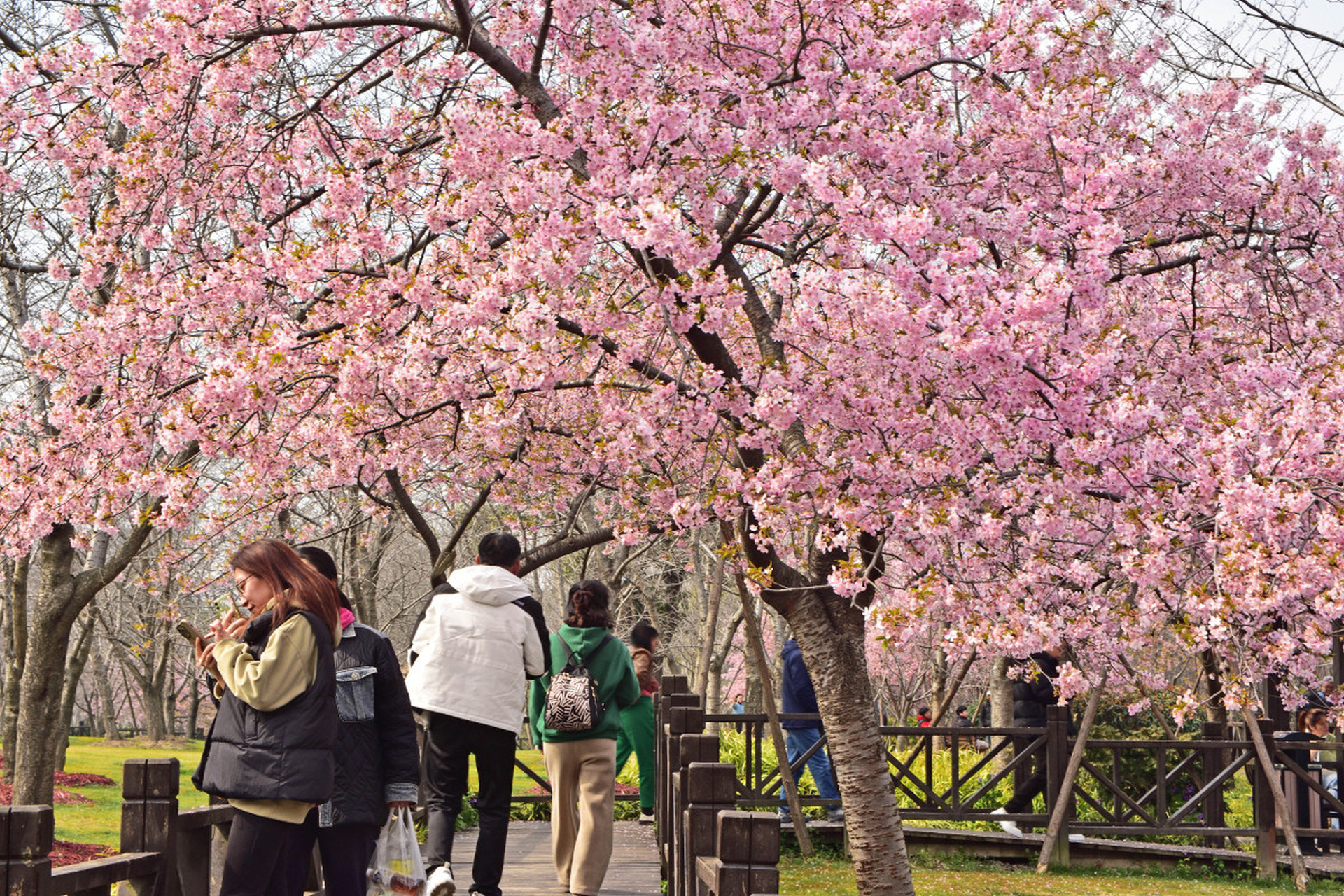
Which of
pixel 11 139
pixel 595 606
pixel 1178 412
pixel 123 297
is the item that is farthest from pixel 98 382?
pixel 1178 412

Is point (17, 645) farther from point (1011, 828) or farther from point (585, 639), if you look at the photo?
point (1011, 828)

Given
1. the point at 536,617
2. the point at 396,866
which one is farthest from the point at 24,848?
the point at 536,617

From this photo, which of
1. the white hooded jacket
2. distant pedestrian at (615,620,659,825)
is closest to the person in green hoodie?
the white hooded jacket

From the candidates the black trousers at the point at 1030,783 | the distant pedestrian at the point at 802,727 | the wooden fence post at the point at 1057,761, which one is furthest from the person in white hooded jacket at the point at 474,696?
the black trousers at the point at 1030,783

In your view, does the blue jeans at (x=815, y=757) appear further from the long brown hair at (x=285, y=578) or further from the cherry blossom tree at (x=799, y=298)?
the long brown hair at (x=285, y=578)

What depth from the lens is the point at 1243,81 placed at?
9453mm

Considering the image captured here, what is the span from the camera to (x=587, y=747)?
7035 millimetres

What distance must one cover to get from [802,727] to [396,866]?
7.14m

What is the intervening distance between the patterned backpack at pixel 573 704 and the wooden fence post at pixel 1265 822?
7.21m

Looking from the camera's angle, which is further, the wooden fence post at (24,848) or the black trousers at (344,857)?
the black trousers at (344,857)

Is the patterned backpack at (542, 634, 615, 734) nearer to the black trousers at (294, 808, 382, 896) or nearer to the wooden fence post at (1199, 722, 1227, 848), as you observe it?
the black trousers at (294, 808, 382, 896)

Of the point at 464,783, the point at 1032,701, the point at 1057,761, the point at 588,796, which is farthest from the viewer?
the point at 1032,701

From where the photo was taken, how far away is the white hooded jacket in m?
6.01

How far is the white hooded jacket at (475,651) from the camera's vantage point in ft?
19.7
